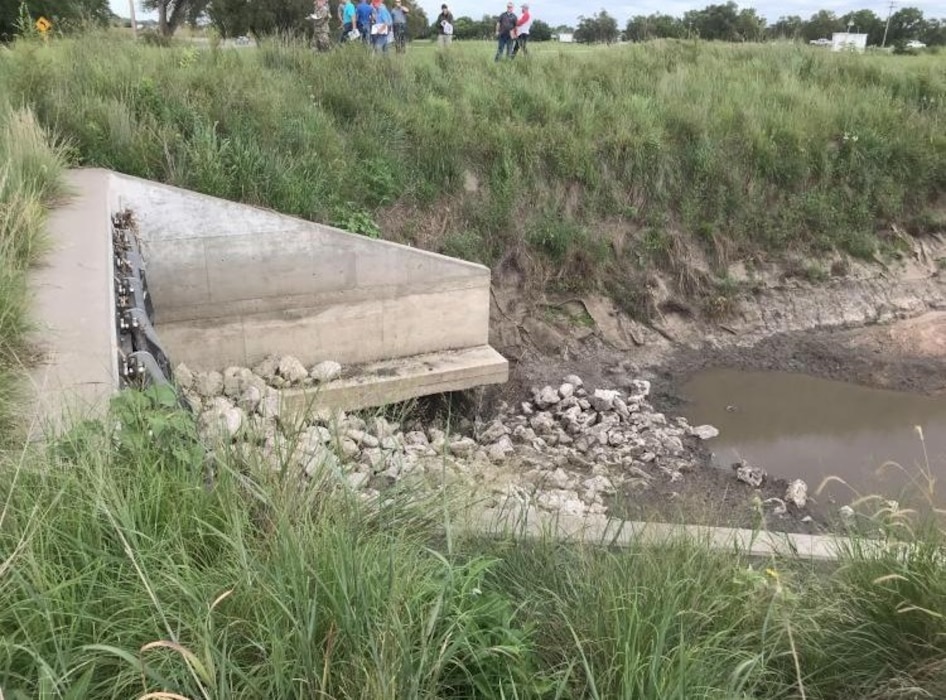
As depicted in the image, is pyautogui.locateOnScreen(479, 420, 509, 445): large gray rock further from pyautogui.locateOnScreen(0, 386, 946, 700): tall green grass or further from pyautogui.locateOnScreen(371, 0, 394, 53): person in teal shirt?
pyautogui.locateOnScreen(371, 0, 394, 53): person in teal shirt

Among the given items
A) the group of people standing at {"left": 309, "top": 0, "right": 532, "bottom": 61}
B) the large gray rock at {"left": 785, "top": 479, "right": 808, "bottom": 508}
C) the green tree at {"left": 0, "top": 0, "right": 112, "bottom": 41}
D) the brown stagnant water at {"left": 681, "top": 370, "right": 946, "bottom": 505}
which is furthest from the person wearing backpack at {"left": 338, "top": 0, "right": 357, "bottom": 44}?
the green tree at {"left": 0, "top": 0, "right": 112, "bottom": 41}

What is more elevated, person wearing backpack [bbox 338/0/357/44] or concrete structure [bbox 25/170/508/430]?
person wearing backpack [bbox 338/0/357/44]

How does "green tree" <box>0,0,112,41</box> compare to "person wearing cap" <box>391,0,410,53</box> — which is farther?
"green tree" <box>0,0,112,41</box>

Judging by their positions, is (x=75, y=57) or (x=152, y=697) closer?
(x=152, y=697)

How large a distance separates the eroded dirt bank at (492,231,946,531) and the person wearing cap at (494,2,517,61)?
7.48m

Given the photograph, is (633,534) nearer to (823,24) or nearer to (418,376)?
(418,376)

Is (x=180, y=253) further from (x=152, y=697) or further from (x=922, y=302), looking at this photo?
(x=922, y=302)

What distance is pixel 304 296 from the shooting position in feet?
28.7

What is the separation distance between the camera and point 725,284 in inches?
456

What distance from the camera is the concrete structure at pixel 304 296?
814 cm

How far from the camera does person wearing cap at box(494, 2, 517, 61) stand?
15.9 metres

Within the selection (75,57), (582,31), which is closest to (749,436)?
(75,57)

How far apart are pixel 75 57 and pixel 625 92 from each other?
843cm

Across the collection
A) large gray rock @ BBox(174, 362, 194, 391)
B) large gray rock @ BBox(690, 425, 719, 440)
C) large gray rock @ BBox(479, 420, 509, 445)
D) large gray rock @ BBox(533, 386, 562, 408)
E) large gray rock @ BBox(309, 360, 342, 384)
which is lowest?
large gray rock @ BBox(690, 425, 719, 440)
